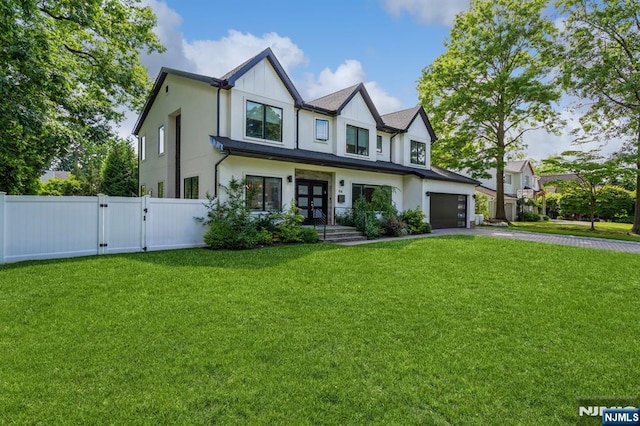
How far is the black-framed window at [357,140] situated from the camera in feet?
56.3

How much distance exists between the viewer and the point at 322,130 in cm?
1625

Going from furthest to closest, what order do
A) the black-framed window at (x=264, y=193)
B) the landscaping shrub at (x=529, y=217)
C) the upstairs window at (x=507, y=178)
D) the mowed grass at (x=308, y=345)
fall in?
the upstairs window at (x=507, y=178)
the landscaping shrub at (x=529, y=217)
the black-framed window at (x=264, y=193)
the mowed grass at (x=308, y=345)

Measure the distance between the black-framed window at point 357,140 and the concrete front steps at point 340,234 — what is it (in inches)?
183

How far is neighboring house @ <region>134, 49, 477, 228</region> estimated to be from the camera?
42.1 feet

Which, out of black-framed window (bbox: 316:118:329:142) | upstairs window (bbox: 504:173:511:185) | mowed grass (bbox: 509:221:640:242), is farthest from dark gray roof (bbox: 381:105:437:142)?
upstairs window (bbox: 504:173:511:185)

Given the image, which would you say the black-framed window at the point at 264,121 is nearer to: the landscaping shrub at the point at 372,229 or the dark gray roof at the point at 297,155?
the dark gray roof at the point at 297,155

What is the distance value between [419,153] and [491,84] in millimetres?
8219

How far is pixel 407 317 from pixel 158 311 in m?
3.63

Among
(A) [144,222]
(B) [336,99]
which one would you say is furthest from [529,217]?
(A) [144,222]

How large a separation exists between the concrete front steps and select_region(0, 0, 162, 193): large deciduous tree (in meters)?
9.24

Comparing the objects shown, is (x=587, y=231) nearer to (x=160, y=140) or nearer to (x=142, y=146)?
(x=160, y=140)

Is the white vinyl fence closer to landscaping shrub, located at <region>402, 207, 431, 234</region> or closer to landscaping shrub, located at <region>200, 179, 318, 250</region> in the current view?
landscaping shrub, located at <region>200, 179, 318, 250</region>

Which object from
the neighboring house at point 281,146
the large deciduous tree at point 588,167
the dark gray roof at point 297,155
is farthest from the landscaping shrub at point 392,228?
the large deciduous tree at point 588,167

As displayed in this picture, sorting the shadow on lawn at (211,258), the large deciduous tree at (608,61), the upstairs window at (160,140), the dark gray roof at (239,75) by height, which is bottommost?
the shadow on lawn at (211,258)
